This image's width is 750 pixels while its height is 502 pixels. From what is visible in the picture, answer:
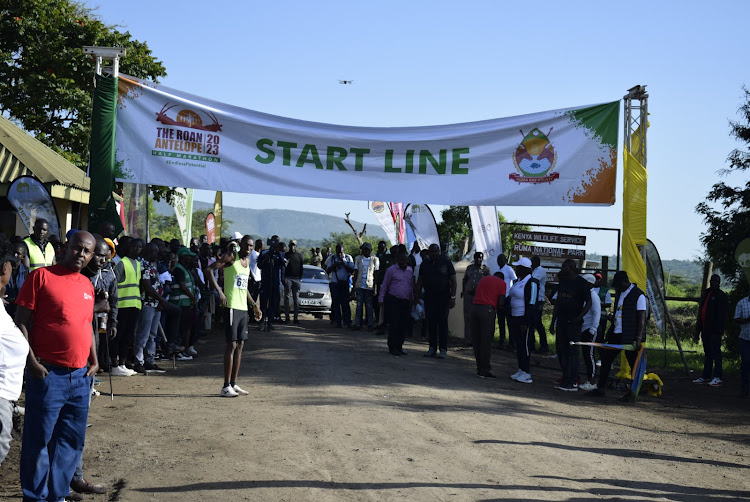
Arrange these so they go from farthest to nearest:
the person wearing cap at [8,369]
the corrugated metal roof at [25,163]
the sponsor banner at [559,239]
Answer: the corrugated metal roof at [25,163] → the sponsor banner at [559,239] → the person wearing cap at [8,369]

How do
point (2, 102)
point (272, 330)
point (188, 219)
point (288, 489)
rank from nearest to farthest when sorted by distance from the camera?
point (288, 489) → point (272, 330) → point (188, 219) → point (2, 102)

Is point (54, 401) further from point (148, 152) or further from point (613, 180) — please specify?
point (613, 180)

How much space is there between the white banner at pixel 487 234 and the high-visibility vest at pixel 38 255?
11.5 meters

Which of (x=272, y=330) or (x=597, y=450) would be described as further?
(x=272, y=330)

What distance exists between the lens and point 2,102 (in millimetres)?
28344

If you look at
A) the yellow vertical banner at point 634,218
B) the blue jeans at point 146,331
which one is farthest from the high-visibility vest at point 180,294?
the yellow vertical banner at point 634,218

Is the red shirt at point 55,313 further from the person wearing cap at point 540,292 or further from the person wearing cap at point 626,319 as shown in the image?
the person wearing cap at point 540,292

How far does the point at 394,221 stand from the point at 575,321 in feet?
48.2

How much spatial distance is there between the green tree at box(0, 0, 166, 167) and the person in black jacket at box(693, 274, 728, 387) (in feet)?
68.3

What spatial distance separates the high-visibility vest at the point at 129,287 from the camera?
1116 cm

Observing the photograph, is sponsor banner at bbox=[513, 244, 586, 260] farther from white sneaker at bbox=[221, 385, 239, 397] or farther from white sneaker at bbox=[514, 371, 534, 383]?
white sneaker at bbox=[221, 385, 239, 397]

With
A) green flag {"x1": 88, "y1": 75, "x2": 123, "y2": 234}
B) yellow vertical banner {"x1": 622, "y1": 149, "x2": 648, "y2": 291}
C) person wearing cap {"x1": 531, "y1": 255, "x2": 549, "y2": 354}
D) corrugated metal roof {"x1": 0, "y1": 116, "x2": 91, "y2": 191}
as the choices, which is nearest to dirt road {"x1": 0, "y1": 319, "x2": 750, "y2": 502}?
yellow vertical banner {"x1": 622, "y1": 149, "x2": 648, "y2": 291}

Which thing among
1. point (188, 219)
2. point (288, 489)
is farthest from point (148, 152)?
point (188, 219)

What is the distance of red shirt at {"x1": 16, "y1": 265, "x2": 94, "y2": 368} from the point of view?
5.20 m
